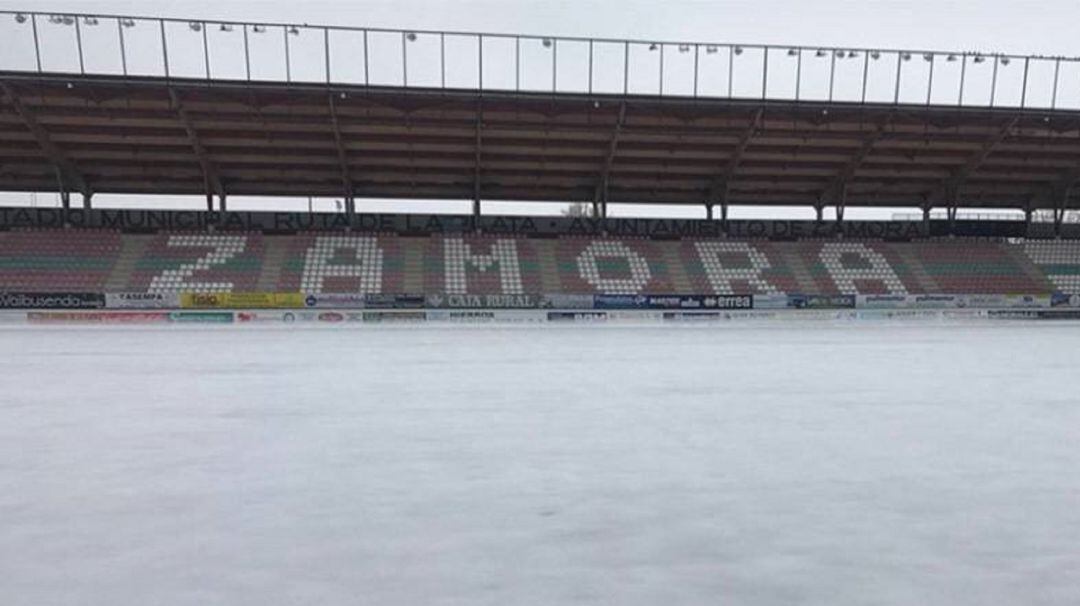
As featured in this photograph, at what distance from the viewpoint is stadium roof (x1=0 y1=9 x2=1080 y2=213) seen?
25188 mm

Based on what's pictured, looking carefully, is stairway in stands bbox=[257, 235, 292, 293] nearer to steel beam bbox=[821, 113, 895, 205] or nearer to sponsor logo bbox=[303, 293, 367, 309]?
sponsor logo bbox=[303, 293, 367, 309]

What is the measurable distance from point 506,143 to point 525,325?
914 cm

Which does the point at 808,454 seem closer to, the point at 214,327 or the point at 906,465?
the point at 906,465

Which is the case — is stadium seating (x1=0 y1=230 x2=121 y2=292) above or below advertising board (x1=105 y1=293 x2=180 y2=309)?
above

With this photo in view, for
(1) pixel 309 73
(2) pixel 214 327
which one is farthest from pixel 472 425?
(1) pixel 309 73

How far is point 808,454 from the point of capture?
226 inches

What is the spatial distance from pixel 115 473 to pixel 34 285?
26.2 metres

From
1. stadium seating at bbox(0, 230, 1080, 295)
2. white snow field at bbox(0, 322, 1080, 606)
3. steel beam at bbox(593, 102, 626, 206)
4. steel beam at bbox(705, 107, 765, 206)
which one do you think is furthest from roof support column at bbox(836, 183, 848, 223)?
white snow field at bbox(0, 322, 1080, 606)

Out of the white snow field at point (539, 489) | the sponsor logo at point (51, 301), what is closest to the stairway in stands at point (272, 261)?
the sponsor logo at point (51, 301)

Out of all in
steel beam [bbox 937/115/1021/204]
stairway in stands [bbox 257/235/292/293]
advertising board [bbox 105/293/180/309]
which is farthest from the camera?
steel beam [bbox 937/115/1021/204]

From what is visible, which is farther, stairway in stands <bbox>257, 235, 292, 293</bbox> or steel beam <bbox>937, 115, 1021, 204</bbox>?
steel beam <bbox>937, 115, 1021, 204</bbox>

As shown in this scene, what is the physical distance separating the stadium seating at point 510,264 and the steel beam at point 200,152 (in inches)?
83.0

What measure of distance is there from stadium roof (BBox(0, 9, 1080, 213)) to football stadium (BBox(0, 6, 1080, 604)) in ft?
0.55

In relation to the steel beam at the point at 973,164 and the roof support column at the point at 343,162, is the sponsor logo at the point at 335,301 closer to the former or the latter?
the roof support column at the point at 343,162
